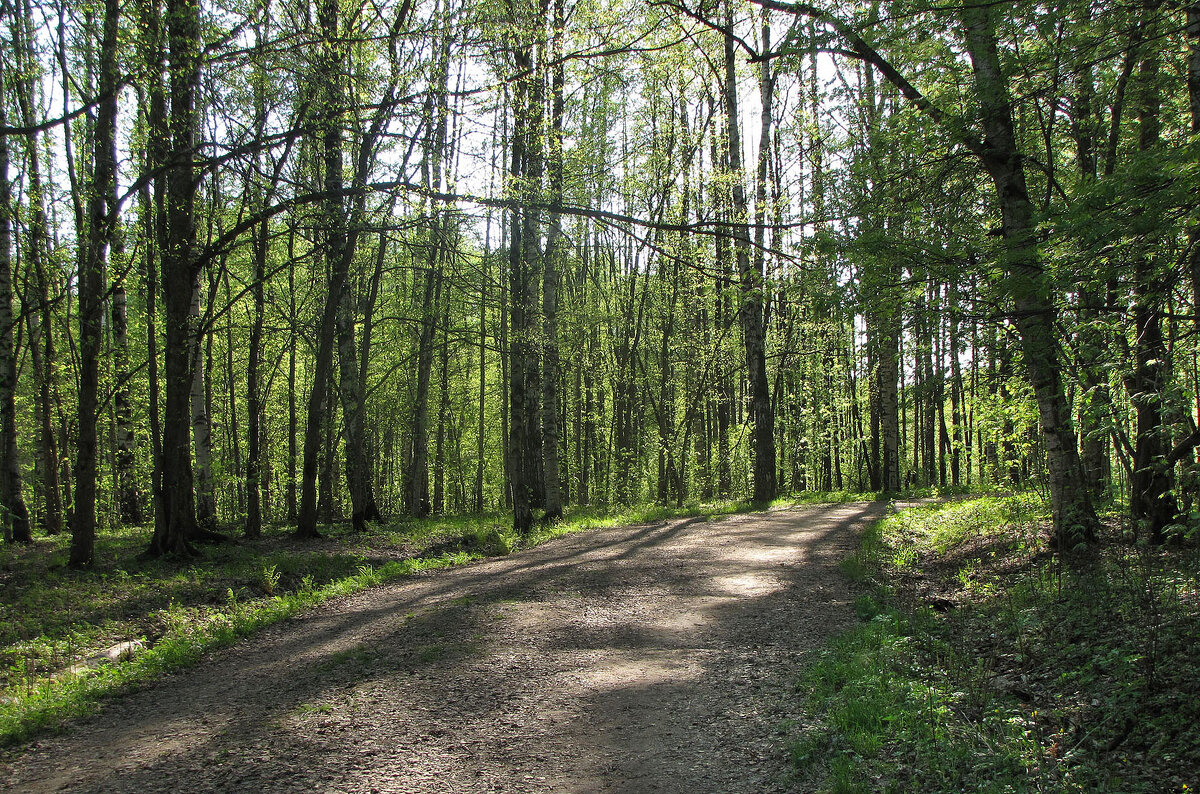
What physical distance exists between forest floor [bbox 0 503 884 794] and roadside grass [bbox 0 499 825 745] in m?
0.32

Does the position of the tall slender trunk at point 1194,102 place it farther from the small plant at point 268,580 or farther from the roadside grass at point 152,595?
the small plant at point 268,580

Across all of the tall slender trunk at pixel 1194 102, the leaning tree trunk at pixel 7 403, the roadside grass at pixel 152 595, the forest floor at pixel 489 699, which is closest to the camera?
the forest floor at pixel 489 699

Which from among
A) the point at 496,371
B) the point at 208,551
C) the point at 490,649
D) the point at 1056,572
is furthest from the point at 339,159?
the point at 496,371

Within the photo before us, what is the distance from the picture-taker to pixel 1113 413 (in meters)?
6.11

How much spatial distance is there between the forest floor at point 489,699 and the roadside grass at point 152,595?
0.32 meters

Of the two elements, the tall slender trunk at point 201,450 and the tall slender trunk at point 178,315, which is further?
the tall slender trunk at point 201,450

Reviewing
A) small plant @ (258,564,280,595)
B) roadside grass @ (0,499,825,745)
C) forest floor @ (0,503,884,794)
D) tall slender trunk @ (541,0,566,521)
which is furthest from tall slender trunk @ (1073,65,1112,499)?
small plant @ (258,564,280,595)

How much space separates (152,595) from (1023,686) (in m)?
9.36

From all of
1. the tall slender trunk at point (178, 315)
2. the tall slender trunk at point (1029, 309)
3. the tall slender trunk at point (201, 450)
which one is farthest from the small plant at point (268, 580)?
the tall slender trunk at point (1029, 309)

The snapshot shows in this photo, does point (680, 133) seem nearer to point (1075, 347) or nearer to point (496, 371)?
point (1075, 347)

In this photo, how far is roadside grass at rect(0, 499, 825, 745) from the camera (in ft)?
18.2

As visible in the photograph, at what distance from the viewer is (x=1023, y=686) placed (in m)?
4.50

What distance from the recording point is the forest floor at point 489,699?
3854 millimetres

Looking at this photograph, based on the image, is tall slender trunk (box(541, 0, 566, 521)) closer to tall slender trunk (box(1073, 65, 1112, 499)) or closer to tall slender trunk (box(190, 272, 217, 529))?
tall slender trunk (box(190, 272, 217, 529))
